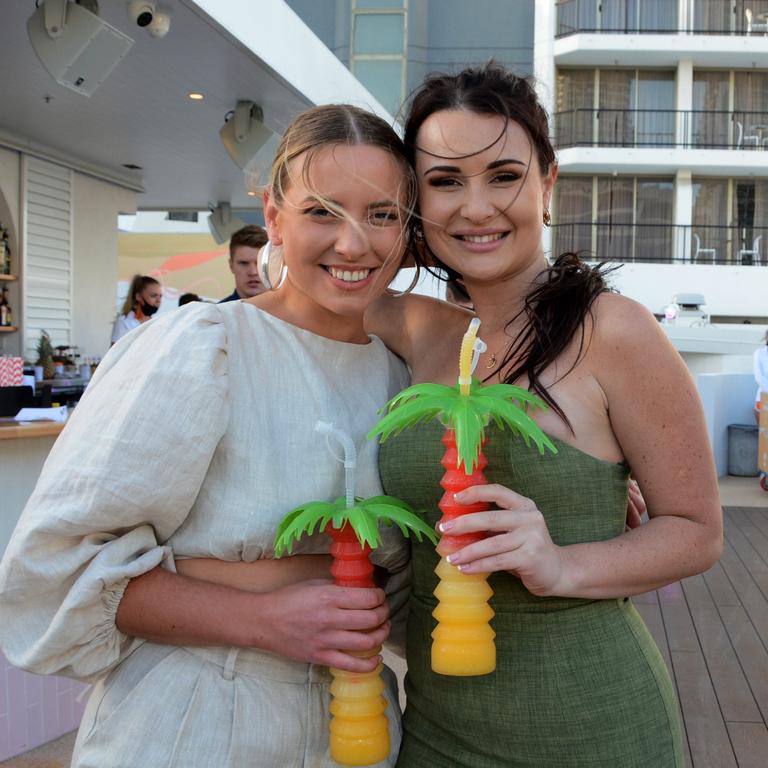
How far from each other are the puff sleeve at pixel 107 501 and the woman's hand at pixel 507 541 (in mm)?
412

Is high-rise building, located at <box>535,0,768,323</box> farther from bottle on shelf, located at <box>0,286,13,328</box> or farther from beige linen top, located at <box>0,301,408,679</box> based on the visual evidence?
beige linen top, located at <box>0,301,408,679</box>

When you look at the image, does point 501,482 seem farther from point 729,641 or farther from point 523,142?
point 729,641

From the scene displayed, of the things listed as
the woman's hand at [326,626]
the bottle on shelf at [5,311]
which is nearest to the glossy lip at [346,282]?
the woman's hand at [326,626]

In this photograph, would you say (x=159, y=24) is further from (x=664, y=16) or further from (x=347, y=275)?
(x=664, y=16)

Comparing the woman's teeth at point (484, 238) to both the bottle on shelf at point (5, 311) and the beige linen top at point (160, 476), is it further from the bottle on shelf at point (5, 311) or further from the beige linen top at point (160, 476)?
the bottle on shelf at point (5, 311)

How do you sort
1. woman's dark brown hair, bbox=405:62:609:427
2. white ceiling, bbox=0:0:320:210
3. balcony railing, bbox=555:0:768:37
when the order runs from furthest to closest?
balcony railing, bbox=555:0:768:37
white ceiling, bbox=0:0:320:210
woman's dark brown hair, bbox=405:62:609:427

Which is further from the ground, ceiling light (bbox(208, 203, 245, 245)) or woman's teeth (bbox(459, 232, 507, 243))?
ceiling light (bbox(208, 203, 245, 245))

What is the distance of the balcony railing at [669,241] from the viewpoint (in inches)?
1047

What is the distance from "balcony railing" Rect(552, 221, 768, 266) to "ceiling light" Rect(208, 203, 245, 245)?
16.1 metres

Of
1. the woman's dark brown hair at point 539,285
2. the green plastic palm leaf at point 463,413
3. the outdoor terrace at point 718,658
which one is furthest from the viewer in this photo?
the outdoor terrace at point 718,658

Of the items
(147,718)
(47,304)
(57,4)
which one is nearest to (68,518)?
(147,718)

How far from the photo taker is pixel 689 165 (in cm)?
2569

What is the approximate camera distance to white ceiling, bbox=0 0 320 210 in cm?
575

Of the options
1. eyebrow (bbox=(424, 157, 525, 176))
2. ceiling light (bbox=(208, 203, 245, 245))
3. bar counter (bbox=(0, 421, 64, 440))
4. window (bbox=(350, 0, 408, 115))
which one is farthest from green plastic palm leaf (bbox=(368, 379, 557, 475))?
window (bbox=(350, 0, 408, 115))
